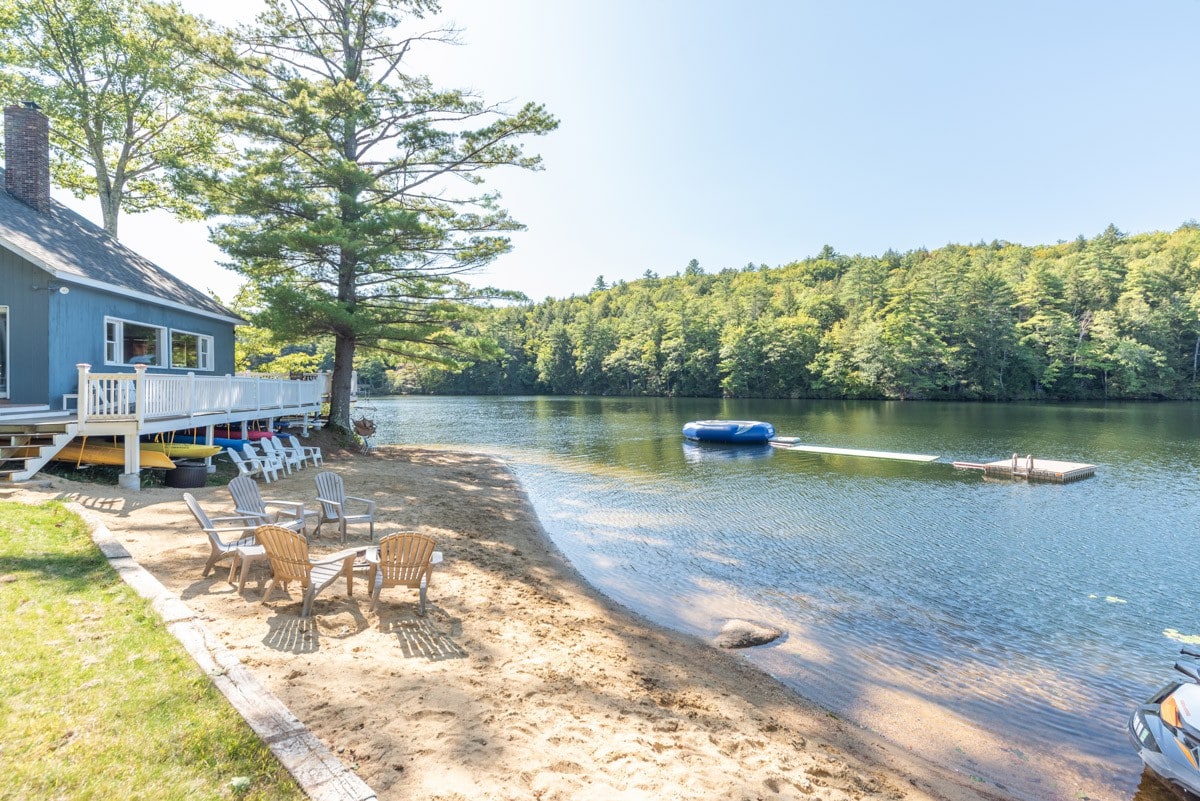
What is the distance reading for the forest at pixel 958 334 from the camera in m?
63.5

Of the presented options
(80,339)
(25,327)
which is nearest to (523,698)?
(25,327)

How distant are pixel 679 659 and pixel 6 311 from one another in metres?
15.2

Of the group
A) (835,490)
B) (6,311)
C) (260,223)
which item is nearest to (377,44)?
(260,223)

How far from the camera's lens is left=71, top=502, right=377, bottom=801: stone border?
9.85ft

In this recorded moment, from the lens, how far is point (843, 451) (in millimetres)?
26812

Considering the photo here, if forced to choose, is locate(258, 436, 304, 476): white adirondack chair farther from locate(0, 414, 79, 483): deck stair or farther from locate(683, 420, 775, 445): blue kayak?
locate(683, 420, 775, 445): blue kayak

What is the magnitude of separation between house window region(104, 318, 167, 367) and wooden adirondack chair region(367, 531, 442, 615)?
1249 centimetres

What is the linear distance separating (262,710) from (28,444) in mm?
Answer: 11012

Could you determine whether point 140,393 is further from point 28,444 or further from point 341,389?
point 341,389

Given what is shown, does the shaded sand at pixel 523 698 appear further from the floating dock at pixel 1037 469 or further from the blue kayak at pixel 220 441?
the floating dock at pixel 1037 469

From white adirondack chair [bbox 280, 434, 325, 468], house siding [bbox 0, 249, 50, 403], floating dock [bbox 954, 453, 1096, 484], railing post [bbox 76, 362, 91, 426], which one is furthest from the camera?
floating dock [bbox 954, 453, 1096, 484]

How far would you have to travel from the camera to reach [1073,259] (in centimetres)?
7262

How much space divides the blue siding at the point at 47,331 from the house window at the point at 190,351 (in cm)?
307

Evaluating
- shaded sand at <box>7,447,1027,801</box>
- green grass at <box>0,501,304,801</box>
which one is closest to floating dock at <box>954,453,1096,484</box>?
shaded sand at <box>7,447,1027,801</box>
